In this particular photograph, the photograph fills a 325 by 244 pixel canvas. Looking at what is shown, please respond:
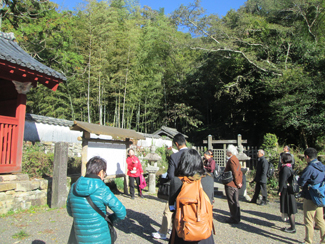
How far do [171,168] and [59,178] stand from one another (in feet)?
9.44

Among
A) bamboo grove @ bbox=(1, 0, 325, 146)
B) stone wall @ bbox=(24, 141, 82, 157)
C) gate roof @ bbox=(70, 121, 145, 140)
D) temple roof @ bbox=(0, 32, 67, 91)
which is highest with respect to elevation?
bamboo grove @ bbox=(1, 0, 325, 146)

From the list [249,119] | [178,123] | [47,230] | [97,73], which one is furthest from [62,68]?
[249,119]

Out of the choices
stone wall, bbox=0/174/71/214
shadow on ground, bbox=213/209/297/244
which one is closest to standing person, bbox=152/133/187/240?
shadow on ground, bbox=213/209/297/244

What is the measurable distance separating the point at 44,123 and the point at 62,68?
4.42 meters

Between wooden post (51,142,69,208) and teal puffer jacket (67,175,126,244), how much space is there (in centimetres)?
315

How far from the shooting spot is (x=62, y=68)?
42.4 ft

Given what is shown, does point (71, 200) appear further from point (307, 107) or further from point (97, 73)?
point (307, 107)

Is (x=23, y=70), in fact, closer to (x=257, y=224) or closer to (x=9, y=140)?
(x=9, y=140)

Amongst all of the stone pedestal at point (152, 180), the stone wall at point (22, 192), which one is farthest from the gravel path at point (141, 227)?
the stone pedestal at point (152, 180)

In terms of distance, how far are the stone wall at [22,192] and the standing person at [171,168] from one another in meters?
2.78

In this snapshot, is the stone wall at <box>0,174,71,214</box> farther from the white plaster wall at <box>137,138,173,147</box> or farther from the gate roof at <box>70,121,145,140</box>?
the white plaster wall at <box>137,138,173,147</box>

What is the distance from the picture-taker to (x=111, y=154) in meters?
5.66

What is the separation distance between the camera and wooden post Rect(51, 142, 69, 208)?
15.4ft

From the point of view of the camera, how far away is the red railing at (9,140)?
457 cm
